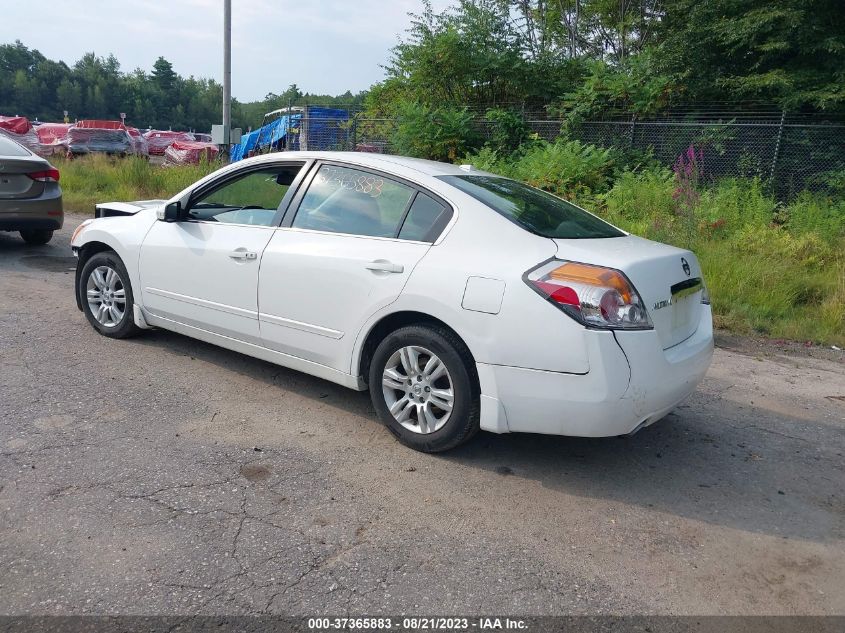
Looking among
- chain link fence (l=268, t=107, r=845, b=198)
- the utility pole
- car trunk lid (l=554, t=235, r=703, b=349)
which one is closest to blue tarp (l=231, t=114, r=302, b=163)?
the utility pole

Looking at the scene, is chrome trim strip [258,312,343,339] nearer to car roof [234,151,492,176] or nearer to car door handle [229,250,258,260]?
car door handle [229,250,258,260]

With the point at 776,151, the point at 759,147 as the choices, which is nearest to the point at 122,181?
the point at 759,147

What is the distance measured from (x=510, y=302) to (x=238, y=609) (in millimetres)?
1837

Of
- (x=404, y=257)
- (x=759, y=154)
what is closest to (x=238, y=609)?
(x=404, y=257)

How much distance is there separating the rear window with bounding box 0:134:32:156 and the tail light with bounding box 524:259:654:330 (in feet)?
26.0

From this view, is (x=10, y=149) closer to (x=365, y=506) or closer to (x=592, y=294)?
(x=365, y=506)

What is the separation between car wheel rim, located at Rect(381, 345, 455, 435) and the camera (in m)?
3.86

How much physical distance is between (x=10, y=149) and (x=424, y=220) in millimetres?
7382

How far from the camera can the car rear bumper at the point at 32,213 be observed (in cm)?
872

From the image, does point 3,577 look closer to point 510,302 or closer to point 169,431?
point 169,431

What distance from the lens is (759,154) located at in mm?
13977

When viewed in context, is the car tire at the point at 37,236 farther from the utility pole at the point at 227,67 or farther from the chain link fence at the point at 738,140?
the chain link fence at the point at 738,140

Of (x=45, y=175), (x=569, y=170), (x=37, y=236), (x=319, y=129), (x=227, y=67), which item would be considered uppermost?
(x=227, y=67)

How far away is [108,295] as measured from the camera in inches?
225
